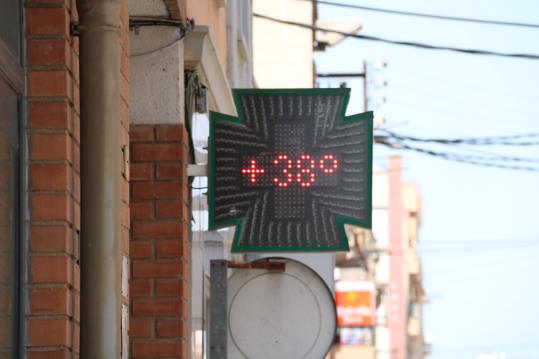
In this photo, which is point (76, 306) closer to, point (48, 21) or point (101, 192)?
point (101, 192)

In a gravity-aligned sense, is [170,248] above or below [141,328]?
above

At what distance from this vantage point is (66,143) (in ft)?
18.6

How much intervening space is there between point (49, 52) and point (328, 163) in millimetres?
3155

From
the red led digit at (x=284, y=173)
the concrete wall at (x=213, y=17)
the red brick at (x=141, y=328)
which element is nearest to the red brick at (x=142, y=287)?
the red brick at (x=141, y=328)

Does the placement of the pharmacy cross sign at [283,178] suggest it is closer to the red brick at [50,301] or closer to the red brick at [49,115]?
the red brick at [49,115]

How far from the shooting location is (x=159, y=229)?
8.95 m

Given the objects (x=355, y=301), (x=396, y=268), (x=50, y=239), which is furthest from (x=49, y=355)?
(x=396, y=268)

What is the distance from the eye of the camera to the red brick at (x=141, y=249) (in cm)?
888

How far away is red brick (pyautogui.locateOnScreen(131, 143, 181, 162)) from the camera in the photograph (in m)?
9.03

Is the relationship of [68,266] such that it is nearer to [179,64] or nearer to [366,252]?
[179,64]

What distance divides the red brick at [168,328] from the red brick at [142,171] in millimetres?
771

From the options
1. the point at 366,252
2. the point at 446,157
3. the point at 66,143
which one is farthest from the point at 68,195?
the point at 366,252

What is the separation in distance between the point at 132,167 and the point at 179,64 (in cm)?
61

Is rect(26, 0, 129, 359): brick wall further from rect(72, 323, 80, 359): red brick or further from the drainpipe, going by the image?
the drainpipe
